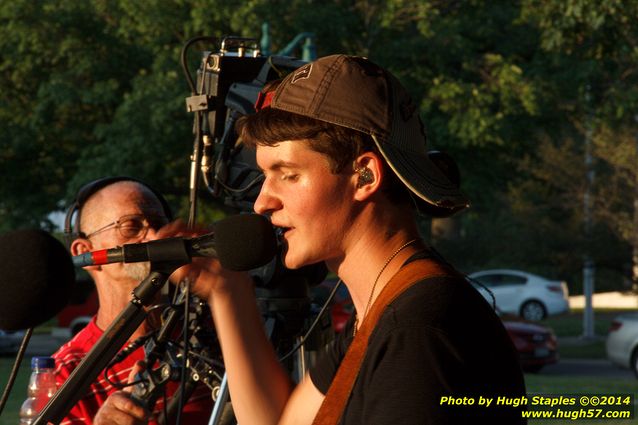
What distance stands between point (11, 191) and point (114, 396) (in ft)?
68.0

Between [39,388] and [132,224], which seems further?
[132,224]

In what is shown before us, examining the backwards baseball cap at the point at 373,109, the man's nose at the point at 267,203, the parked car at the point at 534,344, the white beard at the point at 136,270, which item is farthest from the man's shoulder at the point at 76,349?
the parked car at the point at 534,344

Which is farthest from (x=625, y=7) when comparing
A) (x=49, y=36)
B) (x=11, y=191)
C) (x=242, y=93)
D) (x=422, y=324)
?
(x=11, y=191)

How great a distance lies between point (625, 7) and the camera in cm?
1112

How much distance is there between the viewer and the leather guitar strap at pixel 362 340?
211cm

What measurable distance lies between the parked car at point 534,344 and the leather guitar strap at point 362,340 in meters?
17.4

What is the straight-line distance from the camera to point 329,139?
2.24 metres

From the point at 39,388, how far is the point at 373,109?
4.57 feet

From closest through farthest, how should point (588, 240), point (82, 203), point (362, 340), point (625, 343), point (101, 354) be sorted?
point (362, 340), point (101, 354), point (82, 203), point (625, 343), point (588, 240)

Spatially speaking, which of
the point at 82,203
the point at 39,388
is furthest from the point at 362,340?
the point at 82,203

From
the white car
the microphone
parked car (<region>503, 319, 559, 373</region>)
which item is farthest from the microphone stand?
the white car

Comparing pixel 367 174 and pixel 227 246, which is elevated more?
pixel 367 174

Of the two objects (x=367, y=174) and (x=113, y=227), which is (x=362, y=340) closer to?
(x=367, y=174)

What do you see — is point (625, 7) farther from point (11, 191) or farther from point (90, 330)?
point (11, 191)
